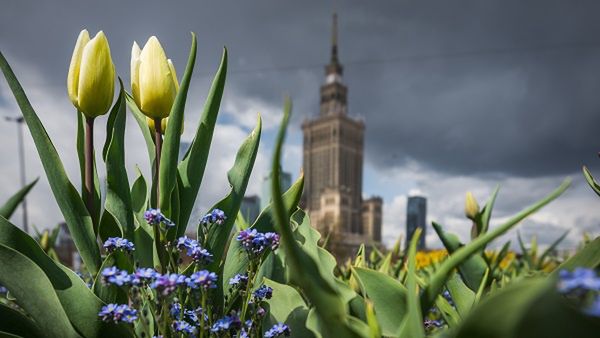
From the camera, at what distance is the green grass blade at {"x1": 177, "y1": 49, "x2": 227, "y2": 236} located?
1.07 metres

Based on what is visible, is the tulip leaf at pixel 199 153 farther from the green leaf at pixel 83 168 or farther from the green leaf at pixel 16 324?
the green leaf at pixel 16 324

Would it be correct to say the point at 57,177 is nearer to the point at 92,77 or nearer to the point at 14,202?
the point at 92,77

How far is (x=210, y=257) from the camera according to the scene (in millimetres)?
1015

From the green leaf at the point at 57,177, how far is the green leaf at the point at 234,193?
269 mm

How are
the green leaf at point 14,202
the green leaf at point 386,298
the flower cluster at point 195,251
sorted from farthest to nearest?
the green leaf at point 14,202 → the flower cluster at point 195,251 → the green leaf at point 386,298

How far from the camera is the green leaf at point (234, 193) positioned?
1100mm

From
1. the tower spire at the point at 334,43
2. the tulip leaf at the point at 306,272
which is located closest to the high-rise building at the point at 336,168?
the tower spire at the point at 334,43

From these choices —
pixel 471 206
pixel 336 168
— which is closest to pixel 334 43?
pixel 336 168

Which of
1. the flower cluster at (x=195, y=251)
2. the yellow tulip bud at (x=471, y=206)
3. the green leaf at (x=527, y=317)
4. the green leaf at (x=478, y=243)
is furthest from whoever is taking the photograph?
the yellow tulip bud at (x=471, y=206)

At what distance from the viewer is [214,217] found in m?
1.04

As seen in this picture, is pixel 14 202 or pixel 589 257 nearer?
pixel 589 257

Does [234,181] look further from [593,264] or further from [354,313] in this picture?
[593,264]

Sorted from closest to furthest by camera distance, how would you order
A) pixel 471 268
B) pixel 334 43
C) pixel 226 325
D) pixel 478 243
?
pixel 478 243, pixel 226 325, pixel 471 268, pixel 334 43

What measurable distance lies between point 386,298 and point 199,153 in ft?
1.83
